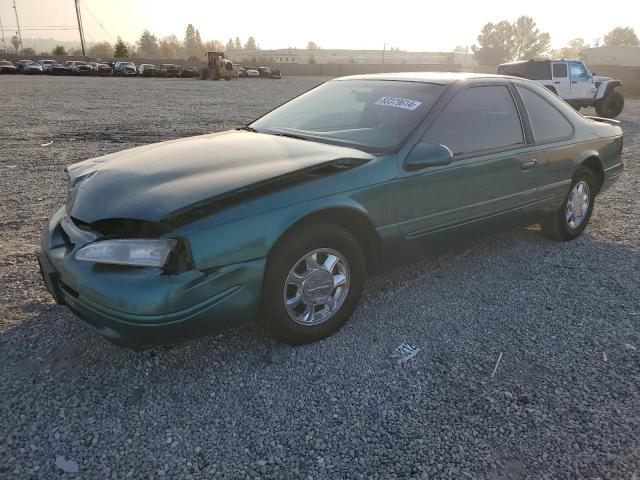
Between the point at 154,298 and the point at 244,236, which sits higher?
the point at 244,236

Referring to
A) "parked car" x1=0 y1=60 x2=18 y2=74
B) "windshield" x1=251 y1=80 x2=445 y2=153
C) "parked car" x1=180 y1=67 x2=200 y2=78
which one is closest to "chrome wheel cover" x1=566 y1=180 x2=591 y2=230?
"windshield" x1=251 y1=80 x2=445 y2=153

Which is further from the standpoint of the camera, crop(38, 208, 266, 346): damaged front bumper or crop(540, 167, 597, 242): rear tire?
crop(540, 167, 597, 242): rear tire

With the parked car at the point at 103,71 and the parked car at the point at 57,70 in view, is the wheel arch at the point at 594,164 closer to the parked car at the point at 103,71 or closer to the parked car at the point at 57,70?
the parked car at the point at 103,71

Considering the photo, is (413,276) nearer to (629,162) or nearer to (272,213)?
(272,213)

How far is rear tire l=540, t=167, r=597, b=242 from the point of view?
181 inches

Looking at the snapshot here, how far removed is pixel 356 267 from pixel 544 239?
2650mm

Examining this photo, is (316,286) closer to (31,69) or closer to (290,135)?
(290,135)

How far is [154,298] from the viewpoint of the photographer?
7.59ft

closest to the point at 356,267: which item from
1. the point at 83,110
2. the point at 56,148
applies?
the point at 56,148

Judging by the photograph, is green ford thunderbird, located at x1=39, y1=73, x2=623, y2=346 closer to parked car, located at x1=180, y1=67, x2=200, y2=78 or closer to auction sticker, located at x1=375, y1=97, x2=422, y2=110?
auction sticker, located at x1=375, y1=97, x2=422, y2=110

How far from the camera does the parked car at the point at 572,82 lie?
1538 cm

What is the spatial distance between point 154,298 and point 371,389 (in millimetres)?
1182

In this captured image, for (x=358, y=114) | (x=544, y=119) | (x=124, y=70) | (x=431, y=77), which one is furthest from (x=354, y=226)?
(x=124, y=70)

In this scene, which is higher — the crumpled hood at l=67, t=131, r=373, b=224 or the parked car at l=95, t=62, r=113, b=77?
the parked car at l=95, t=62, r=113, b=77
